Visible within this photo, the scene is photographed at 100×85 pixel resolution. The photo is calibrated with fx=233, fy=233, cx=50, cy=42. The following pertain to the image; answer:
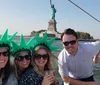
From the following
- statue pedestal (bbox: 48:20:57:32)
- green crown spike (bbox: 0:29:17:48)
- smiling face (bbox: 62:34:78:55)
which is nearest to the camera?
green crown spike (bbox: 0:29:17:48)

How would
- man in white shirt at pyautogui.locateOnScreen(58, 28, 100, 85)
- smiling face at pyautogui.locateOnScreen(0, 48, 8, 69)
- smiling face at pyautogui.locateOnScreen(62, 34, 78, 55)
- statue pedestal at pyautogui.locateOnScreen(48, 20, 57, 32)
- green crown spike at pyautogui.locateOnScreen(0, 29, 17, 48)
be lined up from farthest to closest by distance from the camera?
1. statue pedestal at pyautogui.locateOnScreen(48, 20, 57, 32)
2. man in white shirt at pyautogui.locateOnScreen(58, 28, 100, 85)
3. smiling face at pyautogui.locateOnScreen(62, 34, 78, 55)
4. green crown spike at pyautogui.locateOnScreen(0, 29, 17, 48)
5. smiling face at pyautogui.locateOnScreen(0, 48, 8, 69)

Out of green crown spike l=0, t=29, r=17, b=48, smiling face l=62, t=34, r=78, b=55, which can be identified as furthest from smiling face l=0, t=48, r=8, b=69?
smiling face l=62, t=34, r=78, b=55

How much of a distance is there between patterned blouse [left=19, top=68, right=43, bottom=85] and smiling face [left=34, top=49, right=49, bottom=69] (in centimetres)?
14

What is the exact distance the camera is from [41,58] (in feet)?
11.0

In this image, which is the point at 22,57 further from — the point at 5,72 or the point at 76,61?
the point at 76,61

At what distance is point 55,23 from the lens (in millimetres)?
60125

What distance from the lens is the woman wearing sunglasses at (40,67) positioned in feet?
10.7

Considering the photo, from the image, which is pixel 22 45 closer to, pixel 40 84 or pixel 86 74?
pixel 40 84

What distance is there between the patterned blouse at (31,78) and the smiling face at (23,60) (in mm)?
102

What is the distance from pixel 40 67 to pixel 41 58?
0.50 feet

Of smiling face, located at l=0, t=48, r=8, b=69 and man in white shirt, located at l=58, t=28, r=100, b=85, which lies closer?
smiling face, located at l=0, t=48, r=8, b=69

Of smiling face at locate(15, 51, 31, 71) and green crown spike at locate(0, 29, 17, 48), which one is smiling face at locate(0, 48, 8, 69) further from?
smiling face at locate(15, 51, 31, 71)

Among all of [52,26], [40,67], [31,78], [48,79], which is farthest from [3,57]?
[52,26]

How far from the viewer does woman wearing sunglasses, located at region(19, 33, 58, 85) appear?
3.25m
